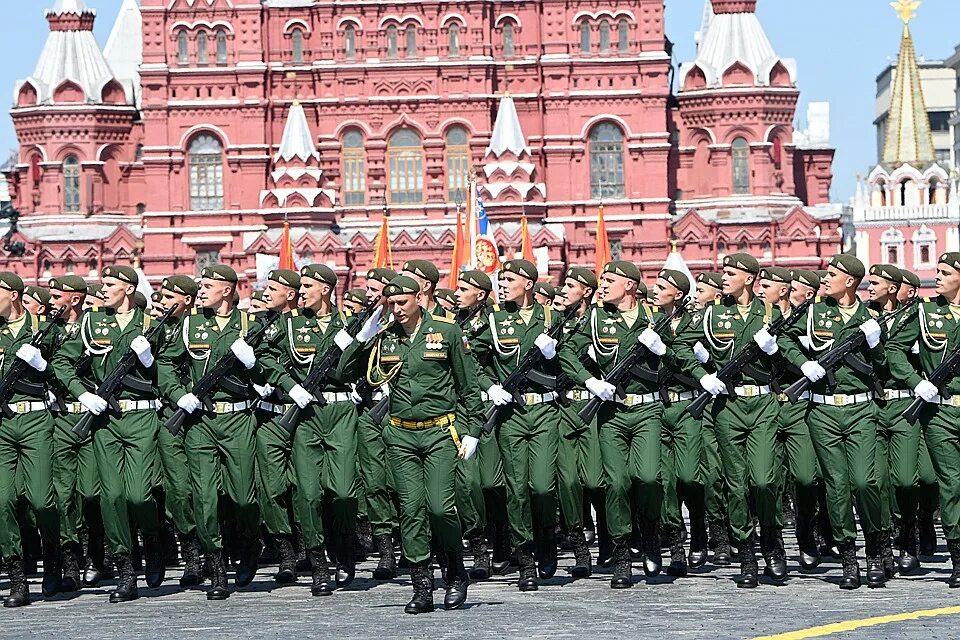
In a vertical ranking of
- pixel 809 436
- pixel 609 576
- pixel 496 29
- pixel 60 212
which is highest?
pixel 496 29

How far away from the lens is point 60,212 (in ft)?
203

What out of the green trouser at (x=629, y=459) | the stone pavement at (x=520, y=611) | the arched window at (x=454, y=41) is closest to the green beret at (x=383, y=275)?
the green trouser at (x=629, y=459)

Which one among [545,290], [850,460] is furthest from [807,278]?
[545,290]

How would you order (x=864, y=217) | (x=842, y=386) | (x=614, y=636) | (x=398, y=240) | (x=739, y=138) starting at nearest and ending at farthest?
(x=614, y=636)
(x=842, y=386)
(x=398, y=240)
(x=739, y=138)
(x=864, y=217)

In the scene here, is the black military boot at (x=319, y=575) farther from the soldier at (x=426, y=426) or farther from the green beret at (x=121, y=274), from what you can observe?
the green beret at (x=121, y=274)

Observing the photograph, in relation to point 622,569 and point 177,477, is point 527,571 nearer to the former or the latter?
point 622,569

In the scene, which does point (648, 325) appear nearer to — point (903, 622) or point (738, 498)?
point (738, 498)

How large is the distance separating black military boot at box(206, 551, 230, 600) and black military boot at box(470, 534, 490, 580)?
1.73 m

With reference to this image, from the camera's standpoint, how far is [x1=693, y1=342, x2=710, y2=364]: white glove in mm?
14422

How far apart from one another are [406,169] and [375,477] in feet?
147

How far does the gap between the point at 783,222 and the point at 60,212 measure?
20.3 metres

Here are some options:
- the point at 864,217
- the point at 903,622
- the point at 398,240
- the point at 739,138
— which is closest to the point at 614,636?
the point at 903,622

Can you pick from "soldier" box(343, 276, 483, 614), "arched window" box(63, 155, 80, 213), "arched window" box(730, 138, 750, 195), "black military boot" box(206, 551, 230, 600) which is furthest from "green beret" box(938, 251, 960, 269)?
"arched window" box(63, 155, 80, 213)

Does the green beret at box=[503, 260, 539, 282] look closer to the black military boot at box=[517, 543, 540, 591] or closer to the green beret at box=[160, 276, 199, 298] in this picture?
the black military boot at box=[517, 543, 540, 591]
